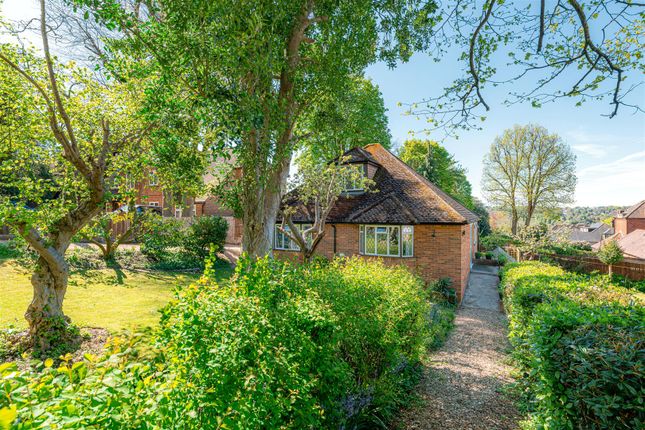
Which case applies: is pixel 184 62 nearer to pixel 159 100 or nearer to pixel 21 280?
pixel 159 100

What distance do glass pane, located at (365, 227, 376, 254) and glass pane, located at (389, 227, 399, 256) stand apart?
905 mm

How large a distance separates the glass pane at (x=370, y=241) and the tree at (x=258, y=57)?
28.6ft

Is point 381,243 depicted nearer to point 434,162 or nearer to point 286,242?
point 286,242

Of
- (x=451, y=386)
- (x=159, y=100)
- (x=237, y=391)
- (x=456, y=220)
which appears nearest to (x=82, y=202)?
(x=159, y=100)

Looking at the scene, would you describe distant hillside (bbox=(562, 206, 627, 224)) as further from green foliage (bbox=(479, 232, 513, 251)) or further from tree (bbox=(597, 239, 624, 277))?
tree (bbox=(597, 239, 624, 277))

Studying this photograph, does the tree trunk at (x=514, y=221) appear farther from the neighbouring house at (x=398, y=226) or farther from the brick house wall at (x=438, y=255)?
the brick house wall at (x=438, y=255)

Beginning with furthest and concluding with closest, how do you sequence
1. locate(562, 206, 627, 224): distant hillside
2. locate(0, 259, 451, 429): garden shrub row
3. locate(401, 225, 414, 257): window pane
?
locate(562, 206, 627, 224): distant hillside < locate(401, 225, 414, 257): window pane < locate(0, 259, 451, 429): garden shrub row

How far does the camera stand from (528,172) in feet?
A: 101

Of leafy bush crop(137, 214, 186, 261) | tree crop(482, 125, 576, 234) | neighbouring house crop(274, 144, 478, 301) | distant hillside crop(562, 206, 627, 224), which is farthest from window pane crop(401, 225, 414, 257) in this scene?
tree crop(482, 125, 576, 234)

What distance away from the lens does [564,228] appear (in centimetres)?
2414

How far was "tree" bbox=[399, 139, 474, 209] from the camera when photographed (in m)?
29.2

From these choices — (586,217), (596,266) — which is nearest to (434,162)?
(596,266)

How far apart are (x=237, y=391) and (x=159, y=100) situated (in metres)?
4.81

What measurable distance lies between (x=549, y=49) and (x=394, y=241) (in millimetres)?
10507
